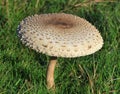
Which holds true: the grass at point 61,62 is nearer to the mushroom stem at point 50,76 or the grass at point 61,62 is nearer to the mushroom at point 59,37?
the mushroom stem at point 50,76

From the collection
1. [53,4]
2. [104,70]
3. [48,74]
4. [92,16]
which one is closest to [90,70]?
[104,70]

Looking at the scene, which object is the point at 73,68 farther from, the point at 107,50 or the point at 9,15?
the point at 9,15

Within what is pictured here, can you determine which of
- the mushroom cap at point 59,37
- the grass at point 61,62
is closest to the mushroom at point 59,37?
the mushroom cap at point 59,37

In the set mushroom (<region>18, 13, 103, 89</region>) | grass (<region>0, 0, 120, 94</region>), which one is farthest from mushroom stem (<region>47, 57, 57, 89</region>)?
mushroom (<region>18, 13, 103, 89</region>)

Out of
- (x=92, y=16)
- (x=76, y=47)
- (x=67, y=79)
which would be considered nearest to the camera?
(x=76, y=47)

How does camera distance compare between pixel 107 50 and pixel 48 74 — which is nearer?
pixel 48 74

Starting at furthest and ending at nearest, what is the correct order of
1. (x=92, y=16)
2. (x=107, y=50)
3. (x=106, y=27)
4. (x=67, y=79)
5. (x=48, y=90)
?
(x=92, y=16), (x=106, y=27), (x=107, y=50), (x=67, y=79), (x=48, y=90)

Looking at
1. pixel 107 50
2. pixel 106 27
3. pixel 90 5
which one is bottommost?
pixel 107 50
